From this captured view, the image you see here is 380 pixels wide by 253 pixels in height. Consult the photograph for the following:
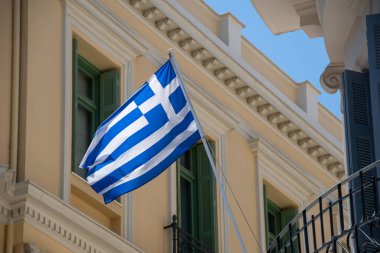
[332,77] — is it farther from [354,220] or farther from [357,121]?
[354,220]

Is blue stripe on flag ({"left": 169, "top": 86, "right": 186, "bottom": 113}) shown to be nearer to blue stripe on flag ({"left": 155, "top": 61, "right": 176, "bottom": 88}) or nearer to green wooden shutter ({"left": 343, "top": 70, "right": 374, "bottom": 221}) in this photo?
blue stripe on flag ({"left": 155, "top": 61, "right": 176, "bottom": 88})

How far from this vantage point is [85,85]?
26547mm

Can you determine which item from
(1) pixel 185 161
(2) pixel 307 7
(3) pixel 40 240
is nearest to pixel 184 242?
(1) pixel 185 161

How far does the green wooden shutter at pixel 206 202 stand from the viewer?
93.6 ft

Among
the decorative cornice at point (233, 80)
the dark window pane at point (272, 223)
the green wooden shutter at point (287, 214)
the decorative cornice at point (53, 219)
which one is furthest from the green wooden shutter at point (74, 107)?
the green wooden shutter at point (287, 214)

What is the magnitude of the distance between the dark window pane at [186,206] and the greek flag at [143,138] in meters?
7.55

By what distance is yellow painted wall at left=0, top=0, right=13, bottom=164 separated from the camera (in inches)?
942

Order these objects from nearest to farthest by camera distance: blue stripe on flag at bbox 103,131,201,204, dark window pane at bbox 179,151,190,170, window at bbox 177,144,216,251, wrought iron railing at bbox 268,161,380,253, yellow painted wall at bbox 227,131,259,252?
wrought iron railing at bbox 268,161,380,253 → blue stripe on flag at bbox 103,131,201,204 → window at bbox 177,144,216,251 → dark window pane at bbox 179,151,190,170 → yellow painted wall at bbox 227,131,259,252

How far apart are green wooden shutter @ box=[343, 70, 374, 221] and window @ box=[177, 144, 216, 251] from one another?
9176mm

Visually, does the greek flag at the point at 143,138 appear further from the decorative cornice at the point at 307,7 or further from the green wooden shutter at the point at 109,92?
the green wooden shutter at the point at 109,92

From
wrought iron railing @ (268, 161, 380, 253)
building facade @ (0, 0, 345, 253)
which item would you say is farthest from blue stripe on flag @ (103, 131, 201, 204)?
building facade @ (0, 0, 345, 253)

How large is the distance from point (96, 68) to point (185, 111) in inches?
256

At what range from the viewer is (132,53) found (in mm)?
27312

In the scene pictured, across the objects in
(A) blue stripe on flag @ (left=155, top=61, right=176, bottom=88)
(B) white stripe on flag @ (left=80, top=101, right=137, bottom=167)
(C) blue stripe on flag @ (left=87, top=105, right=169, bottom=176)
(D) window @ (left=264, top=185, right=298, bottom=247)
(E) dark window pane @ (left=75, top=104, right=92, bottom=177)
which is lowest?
(C) blue stripe on flag @ (left=87, top=105, right=169, bottom=176)
